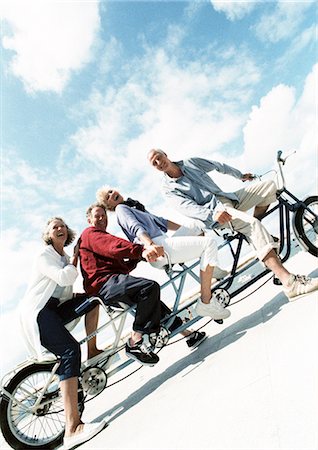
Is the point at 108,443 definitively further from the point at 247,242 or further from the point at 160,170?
the point at 160,170

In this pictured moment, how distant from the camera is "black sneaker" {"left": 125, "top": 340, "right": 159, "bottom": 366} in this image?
9.15ft

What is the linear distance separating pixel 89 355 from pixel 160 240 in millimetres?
1370

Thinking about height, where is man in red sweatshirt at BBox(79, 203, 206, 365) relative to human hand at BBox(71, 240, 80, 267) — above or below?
below

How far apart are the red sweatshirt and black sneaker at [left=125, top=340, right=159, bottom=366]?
630 millimetres

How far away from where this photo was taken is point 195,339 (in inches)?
134

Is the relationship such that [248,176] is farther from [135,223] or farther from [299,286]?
[135,223]

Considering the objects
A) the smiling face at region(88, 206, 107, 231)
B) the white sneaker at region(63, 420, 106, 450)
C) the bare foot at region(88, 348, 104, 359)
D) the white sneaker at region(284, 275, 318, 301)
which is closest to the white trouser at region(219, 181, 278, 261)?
the white sneaker at region(284, 275, 318, 301)

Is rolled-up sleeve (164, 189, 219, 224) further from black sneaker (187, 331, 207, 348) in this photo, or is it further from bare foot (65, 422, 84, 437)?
bare foot (65, 422, 84, 437)

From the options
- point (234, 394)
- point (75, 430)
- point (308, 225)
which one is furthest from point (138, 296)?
point (308, 225)

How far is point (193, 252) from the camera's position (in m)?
3.14

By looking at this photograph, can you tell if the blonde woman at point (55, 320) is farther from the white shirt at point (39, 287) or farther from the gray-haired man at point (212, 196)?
the gray-haired man at point (212, 196)

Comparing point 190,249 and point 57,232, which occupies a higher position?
point 57,232

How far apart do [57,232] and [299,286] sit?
243cm

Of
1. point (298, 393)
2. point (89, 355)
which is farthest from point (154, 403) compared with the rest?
point (298, 393)
